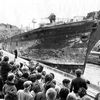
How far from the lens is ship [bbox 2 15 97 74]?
14.5 m

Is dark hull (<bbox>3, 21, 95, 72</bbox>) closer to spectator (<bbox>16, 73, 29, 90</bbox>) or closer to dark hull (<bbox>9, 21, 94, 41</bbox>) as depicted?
dark hull (<bbox>9, 21, 94, 41</bbox>)

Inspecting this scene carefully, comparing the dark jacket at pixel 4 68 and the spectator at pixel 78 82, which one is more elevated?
the dark jacket at pixel 4 68

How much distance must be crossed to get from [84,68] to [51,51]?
4045 millimetres

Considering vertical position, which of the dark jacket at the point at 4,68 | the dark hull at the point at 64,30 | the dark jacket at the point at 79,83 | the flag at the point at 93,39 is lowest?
the dark jacket at the point at 79,83

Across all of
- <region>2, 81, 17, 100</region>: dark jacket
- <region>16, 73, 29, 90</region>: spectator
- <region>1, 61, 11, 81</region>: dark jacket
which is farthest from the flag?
<region>2, 81, 17, 100</region>: dark jacket

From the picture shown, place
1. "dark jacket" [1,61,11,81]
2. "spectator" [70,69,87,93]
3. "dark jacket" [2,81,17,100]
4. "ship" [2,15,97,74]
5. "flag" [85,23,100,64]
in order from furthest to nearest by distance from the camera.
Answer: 1. "ship" [2,15,97,74]
2. "flag" [85,23,100,64]
3. "dark jacket" [1,61,11,81]
4. "spectator" [70,69,87,93]
5. "dark jacket" [2,81,17,100]

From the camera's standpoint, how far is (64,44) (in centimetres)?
1583

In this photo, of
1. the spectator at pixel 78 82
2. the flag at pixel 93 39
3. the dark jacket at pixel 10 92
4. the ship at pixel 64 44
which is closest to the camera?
the dark jacket at pixel 10 92

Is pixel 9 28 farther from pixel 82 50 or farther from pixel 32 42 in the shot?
pixel 82 50

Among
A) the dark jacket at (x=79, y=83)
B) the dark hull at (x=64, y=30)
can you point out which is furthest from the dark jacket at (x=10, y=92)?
the dark hull at (x=64, y=30)

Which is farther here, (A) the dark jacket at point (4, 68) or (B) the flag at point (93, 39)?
(B) the flag at point (93, 39)

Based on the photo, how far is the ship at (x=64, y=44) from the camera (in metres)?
14.5

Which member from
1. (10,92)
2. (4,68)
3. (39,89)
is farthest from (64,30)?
(10,92)

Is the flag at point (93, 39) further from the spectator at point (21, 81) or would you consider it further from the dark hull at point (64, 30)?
the spectator at point (21, 81)
